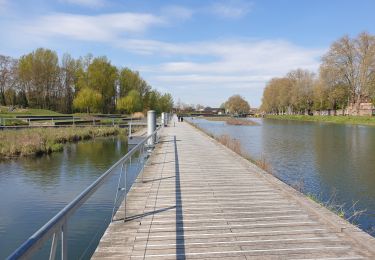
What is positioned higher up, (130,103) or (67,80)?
(67,80)

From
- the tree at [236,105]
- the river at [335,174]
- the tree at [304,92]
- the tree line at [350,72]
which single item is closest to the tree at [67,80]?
the tree line at [350,72]

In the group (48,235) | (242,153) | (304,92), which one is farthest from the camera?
(304,92)

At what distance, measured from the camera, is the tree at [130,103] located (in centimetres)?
6325

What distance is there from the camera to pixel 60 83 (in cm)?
6322

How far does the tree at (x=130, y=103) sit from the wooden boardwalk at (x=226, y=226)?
55.4 m

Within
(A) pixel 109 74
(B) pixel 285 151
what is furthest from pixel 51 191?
(A) pixel 109 74

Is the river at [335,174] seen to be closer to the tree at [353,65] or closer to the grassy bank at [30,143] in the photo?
the grassy bank at [30,143]

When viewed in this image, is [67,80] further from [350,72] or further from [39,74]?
[350,72]

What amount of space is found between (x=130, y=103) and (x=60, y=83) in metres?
12.4

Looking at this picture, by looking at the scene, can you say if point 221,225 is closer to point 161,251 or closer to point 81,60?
point 161,251

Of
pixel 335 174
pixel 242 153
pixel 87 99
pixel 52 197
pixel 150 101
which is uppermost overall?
pixel 150 101

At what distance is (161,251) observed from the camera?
14.7ft

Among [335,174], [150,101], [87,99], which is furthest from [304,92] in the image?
[335,174]

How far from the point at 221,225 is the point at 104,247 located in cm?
175
